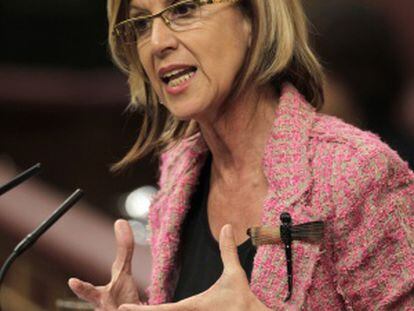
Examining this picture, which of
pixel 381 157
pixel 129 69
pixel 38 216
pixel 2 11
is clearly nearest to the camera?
pixel 381 157

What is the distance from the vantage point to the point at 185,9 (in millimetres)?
1957

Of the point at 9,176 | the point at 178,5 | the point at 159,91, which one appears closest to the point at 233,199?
the point at 159,91

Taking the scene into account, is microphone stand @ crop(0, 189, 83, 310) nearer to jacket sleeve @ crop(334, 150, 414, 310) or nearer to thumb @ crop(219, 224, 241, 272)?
thumb @ crop(219, 224, 241, 272)

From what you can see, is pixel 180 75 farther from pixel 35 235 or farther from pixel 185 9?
pixel 35 235

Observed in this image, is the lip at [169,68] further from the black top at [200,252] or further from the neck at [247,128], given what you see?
the black top at [200,252]

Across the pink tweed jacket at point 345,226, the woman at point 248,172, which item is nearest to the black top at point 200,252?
the woman at point 248,172

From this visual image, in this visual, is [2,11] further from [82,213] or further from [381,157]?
[381,157]

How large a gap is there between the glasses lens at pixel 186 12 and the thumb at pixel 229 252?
0.40 meters

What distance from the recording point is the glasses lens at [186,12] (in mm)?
1949

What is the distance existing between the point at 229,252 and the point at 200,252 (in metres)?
0.33

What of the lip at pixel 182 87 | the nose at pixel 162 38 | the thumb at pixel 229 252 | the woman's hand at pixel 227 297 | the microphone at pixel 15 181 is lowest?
the woman's hand at pixel 227 297

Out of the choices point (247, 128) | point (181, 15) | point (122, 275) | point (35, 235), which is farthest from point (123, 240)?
point (181, 15)

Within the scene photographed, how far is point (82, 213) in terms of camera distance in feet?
10.00

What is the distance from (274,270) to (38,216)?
120cm
